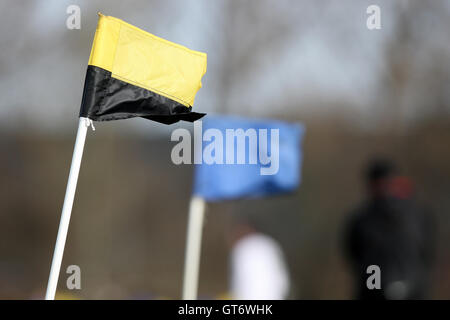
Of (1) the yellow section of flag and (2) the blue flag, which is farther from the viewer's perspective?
(2) the blue flag

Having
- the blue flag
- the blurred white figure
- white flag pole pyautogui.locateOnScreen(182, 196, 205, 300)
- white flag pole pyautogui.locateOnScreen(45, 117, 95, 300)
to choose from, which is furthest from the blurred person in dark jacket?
white flag pole pyautogui.locateOnScreen(45, 117, 95, 300)

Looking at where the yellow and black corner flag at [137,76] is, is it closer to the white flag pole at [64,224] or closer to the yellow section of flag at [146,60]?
the yellow section of flag at [146,60]

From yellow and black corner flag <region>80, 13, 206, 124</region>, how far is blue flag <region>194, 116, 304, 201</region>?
1889 mm

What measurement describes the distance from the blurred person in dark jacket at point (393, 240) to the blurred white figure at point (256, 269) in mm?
579

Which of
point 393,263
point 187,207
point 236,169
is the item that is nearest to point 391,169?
point 393,263

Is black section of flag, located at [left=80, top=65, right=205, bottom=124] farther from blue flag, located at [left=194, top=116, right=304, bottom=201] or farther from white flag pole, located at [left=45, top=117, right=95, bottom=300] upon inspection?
blue flag, located at [left=194, top=116, right=304, bottom=201]

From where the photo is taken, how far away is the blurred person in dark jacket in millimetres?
4125

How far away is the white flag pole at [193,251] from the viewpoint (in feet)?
14.1

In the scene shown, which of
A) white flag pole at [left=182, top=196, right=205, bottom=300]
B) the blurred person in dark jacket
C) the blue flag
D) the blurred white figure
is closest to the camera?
the blurred person in dark jacket

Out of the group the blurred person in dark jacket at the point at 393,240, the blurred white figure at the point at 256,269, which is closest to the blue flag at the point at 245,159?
the blurred white figure at the point at 256,269

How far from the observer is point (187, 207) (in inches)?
436

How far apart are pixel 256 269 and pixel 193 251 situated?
448 millimetres
